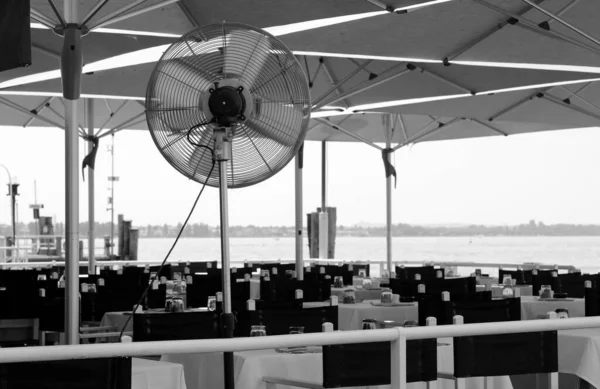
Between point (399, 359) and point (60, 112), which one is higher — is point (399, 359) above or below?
below

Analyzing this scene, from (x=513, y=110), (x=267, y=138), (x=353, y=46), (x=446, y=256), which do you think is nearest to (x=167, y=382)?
(x=267, y=138)

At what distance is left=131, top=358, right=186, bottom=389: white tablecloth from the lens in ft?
13.6

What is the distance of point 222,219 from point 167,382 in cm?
96

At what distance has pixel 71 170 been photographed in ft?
17.5

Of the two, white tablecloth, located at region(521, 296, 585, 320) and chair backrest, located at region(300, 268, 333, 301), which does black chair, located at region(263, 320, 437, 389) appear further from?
white tablecloth, located at region(521, 296, 585, 320)

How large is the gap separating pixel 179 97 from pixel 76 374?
1.30m

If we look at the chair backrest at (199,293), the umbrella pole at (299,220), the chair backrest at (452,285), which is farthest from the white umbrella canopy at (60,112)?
the chair backrest at (452,285)

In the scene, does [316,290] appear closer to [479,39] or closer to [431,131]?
[479,39]

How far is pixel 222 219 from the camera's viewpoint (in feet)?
12.1

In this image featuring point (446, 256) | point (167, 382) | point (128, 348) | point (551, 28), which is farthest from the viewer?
point (446, 256)

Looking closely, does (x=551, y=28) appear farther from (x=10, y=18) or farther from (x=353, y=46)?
(x=10, y=18)

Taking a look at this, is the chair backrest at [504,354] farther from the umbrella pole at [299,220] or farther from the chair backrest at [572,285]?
the umbrella pole at [299,220]

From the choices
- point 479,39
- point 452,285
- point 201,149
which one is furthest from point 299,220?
point 201,149

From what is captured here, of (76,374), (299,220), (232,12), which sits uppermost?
(232,12)
